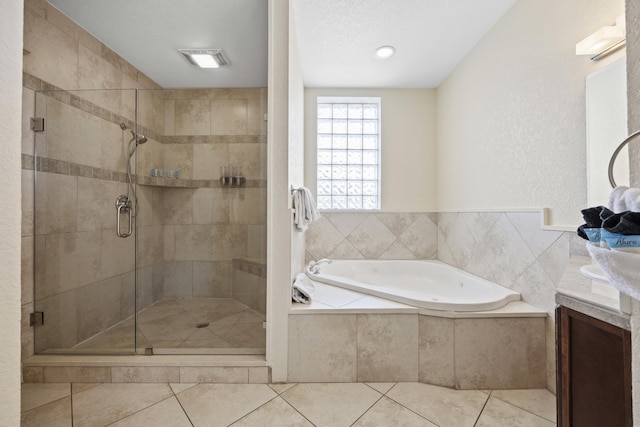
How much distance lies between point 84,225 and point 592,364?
279 centimetres

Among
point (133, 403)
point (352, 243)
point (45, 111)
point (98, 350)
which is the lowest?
point (133, 403)

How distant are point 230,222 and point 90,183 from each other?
3.54ft

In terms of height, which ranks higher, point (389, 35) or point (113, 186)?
point (389, 35)

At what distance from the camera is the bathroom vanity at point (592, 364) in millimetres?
578

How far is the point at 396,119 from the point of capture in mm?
2928

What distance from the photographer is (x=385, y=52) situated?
7.39 feet

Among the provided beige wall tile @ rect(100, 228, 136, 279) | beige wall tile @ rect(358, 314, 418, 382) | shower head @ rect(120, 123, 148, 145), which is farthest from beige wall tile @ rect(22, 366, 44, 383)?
beige wall tile @ rect(358, 314, 418, 382)

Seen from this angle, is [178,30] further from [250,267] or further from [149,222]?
[250,267]

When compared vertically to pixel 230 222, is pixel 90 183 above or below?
above

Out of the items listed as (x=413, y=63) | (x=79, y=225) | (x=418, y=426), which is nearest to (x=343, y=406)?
(x=418, y=426)

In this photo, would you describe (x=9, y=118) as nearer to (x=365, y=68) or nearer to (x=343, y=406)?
(x=343, y=406)

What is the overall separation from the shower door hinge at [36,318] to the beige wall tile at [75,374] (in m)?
0.30

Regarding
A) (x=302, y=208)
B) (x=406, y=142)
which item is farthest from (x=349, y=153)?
(x=302, y=208)

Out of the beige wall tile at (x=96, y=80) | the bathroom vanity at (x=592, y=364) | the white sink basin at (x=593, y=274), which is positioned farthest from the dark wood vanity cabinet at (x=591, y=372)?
the beige wall tile at (x=96, y=80)
